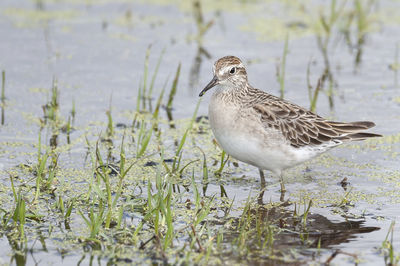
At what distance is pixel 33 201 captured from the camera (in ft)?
24.1

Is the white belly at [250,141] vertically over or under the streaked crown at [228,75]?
under

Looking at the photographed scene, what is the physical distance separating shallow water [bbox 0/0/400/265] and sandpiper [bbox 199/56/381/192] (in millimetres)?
464

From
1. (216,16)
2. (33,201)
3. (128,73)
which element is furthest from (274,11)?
(33,201)

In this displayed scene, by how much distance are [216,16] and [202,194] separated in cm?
753

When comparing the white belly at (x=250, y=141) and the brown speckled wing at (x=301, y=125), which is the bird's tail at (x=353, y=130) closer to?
the brown speckled wing at (x=301, y=125)

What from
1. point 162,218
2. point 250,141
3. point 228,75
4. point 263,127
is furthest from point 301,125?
point 162,218

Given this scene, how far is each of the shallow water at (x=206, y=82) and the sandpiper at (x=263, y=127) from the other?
46 cm

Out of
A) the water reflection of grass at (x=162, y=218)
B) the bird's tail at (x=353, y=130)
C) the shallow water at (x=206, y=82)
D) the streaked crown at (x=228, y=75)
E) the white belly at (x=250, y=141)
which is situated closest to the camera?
the water reflection of grass at (x=162, y=218)

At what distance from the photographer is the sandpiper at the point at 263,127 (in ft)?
26.4

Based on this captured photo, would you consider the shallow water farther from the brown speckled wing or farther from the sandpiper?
the brown speckled wing

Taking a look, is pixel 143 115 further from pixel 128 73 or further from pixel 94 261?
pixel 94 261

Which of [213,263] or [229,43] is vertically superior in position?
[229,43]

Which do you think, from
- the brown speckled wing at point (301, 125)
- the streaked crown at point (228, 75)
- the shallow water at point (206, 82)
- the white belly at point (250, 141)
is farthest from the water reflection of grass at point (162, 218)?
the streaked crown at point (228, 75)

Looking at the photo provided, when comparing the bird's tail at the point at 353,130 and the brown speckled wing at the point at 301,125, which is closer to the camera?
the brown speckled wing at the point at 301,125
